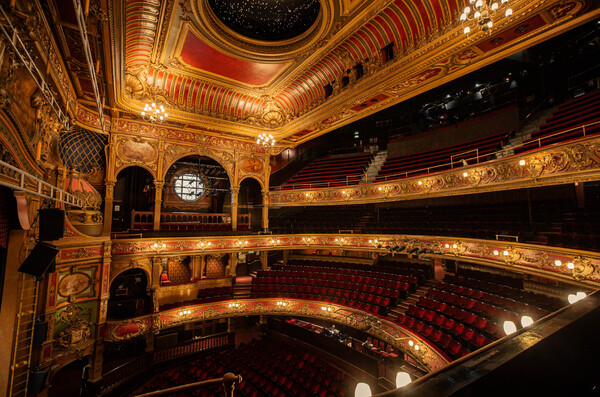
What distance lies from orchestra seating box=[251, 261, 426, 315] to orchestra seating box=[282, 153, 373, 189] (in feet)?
15.1

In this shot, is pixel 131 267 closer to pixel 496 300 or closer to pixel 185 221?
pixel 185 221

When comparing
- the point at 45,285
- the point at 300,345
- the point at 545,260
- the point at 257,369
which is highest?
the point at 545,260

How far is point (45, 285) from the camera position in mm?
6902

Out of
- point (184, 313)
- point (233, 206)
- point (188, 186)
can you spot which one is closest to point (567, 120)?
point (233, 206)

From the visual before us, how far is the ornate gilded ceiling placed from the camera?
6.43m

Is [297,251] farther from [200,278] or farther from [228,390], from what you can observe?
[228,390]

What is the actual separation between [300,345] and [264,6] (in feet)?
42.9

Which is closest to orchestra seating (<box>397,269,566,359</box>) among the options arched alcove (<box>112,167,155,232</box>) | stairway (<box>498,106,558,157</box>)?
stairway (<box>498,106,558,157</box>)

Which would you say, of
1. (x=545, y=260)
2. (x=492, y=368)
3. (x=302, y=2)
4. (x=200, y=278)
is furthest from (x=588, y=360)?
(x=200, y=278)

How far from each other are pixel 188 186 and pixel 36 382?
9.67m

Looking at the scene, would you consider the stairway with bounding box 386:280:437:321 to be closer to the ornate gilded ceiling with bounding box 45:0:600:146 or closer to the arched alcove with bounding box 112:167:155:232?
the ornate gilded ceiling with bounding box 45:0:600:146

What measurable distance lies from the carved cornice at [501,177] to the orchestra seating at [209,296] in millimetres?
6473

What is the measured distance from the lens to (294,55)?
931cm

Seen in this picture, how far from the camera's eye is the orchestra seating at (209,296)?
37.6 feet
